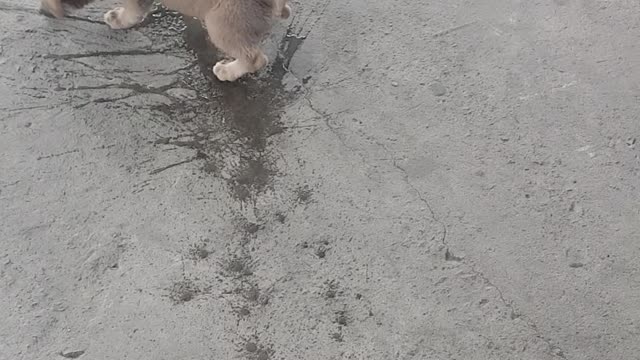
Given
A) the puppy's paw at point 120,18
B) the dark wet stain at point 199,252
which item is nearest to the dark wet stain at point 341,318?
the dark wet stain at point 199,252

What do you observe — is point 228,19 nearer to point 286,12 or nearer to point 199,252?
point 286,12

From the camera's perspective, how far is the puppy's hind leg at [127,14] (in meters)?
3.50

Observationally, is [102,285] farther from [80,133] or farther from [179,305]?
[80,133]

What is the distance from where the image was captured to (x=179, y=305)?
2855 millimetres

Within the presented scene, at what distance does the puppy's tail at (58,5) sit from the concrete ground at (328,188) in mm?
53

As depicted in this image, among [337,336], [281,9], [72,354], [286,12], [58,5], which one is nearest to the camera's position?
[72,354]

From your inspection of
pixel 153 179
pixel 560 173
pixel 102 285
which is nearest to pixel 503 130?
pixel 560 173

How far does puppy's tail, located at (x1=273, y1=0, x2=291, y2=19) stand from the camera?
3.15 m

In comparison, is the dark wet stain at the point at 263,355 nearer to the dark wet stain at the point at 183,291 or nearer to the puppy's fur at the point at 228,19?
the dark wet stain at the point at 183,291

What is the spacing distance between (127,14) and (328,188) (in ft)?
4.32

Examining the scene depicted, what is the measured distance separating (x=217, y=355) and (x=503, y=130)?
171 centimetres

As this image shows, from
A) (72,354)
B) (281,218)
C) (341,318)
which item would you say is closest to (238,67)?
(281,218)

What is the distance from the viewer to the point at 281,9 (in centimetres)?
334

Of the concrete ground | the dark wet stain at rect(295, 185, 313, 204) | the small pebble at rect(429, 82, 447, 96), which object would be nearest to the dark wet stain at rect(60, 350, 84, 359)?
the concrete ground
